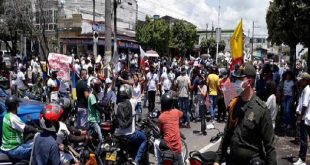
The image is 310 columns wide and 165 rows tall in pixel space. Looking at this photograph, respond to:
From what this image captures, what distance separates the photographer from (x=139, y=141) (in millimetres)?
7641

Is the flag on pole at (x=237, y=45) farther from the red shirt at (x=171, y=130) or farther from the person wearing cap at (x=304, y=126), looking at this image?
the red shirt at (x=171, y=130)

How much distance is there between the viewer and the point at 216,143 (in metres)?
10.9

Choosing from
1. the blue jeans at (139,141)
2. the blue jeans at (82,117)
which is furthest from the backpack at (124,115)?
the blue jeans at (82,117)

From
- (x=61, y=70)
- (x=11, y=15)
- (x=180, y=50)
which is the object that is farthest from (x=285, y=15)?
(x=180, y=50)

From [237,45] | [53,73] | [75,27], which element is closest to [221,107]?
[237,45]

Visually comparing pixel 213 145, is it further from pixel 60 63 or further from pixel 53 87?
pixel 60 63

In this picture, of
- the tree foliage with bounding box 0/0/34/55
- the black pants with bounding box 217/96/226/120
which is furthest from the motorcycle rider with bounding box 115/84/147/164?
the tree foliage with bounding box 0/0/34/55

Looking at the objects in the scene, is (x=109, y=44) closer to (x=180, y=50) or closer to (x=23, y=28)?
(x=23, y=28)

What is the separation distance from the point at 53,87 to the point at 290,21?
26.0 feet

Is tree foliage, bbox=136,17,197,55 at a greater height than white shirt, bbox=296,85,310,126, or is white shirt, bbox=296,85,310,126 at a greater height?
tree foliage, bbox=136,17,197,55

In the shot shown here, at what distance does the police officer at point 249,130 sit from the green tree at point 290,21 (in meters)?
10.1

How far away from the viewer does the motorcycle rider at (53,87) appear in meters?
12.2

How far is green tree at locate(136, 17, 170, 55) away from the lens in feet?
184

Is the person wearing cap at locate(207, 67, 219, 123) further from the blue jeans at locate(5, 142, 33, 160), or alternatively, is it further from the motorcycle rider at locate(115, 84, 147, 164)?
the blue jeans at locate(5, 142, 33, 160)
